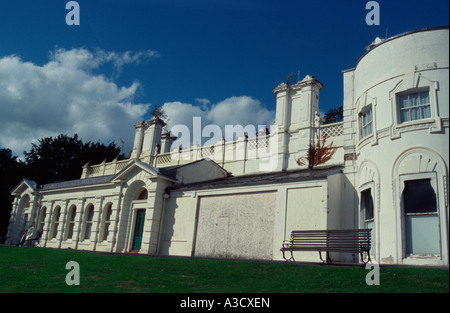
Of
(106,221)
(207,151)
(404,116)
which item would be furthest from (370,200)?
(106,221)

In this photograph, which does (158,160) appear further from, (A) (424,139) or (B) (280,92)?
(A) (424,139)

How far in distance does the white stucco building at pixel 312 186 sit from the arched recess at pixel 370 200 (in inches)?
1.7

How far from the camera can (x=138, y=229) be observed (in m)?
23.7

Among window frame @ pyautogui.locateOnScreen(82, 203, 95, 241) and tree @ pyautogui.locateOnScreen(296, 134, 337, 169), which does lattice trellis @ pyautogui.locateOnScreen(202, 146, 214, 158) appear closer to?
tree @ pyautogui.locateOnScreen(296, 134, 337, 169)

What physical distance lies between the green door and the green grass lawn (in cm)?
921

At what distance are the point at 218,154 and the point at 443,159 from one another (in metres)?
17.4

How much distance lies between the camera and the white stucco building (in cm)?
1369

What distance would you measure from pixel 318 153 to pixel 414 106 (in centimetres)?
833

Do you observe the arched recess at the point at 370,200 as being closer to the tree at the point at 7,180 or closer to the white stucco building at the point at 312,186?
the white stucco building at the point at 312,186

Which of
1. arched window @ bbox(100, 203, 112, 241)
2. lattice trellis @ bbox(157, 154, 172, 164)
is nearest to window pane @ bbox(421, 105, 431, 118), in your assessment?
arched window @ bbox(100, 203, 112, 241)

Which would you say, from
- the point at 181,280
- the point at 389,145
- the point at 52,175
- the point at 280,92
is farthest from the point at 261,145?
the point at 52,175

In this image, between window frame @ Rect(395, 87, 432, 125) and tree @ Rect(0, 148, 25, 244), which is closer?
window frame @ Rect(395, 87, 432, 125)

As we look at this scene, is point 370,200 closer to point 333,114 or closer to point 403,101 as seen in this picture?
point 403,101

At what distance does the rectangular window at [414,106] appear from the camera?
47.0 feet
